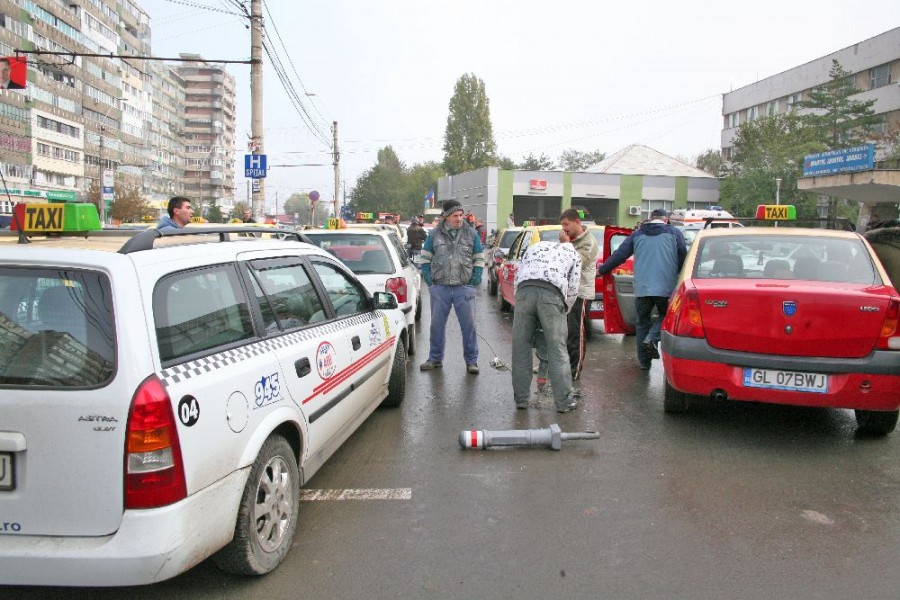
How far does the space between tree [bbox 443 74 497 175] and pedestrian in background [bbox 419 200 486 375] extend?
250 ft

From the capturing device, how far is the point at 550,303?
609 cm

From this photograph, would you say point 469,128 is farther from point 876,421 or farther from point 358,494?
point 358,494

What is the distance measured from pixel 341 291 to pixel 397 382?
4.80ft

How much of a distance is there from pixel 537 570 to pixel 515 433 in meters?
1.87

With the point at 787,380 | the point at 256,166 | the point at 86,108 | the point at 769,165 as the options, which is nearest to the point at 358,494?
the point at 787,380

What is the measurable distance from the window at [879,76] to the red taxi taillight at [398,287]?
5384cm

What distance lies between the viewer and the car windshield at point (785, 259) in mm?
5617

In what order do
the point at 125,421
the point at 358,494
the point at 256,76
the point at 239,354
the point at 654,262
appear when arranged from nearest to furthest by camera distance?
the point at 125,421 < the point at 239,354 < the point at 358,494 < the point at 654,262 < the point at 256,76

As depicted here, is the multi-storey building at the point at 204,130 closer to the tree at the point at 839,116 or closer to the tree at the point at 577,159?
the tree at the point at 577,159

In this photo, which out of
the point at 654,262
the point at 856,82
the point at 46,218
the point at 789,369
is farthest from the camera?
the point at 856,82

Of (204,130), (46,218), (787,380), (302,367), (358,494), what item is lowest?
(358,494)

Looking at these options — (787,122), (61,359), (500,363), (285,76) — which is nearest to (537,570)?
(61,359)

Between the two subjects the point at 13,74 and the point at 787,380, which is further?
the point at 13,74

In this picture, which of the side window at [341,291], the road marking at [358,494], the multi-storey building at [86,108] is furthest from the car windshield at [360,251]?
the multi-storey building at [86,108]
